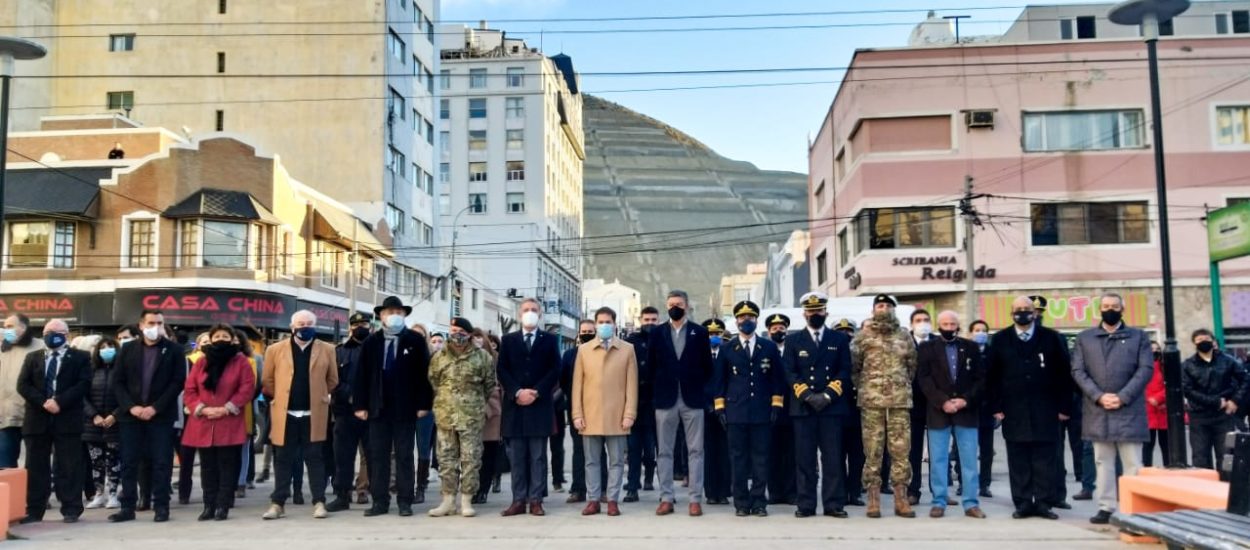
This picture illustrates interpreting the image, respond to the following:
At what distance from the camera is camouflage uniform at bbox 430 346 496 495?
10.4 metres

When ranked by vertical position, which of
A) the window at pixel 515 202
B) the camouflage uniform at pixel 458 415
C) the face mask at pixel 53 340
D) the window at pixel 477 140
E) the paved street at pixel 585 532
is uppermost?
the window at pixel 477 140

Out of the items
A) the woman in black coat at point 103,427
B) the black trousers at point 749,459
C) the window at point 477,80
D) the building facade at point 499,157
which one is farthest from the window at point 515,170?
the black trousers at point 749,459

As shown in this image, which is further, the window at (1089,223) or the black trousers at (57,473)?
the window at (1089,223)

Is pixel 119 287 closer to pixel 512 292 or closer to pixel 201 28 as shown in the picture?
pixel 201 28

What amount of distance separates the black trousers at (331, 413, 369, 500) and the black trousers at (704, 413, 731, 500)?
3675 millimetres

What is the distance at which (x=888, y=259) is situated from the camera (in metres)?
34.3

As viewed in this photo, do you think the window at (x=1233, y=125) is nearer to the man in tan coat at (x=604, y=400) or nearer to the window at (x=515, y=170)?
the man in tan coat at (x=604, y=400)

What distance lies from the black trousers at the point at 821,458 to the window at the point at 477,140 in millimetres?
85769

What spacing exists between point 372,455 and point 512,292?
72.4 meters

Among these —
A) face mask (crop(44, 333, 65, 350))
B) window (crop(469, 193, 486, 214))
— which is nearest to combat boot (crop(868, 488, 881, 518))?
face mask (crop(44, 333, 65, 350))

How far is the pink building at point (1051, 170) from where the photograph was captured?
33.5m

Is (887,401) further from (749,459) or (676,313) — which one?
(676,313)

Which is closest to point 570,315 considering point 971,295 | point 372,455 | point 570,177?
point 570,177

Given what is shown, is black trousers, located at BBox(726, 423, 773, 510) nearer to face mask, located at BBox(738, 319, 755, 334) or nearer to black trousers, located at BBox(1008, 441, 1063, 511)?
face mask, located at BBox(738, 319, 755, 334)
